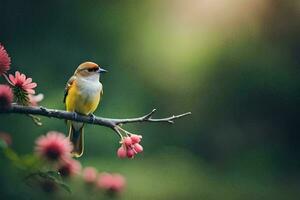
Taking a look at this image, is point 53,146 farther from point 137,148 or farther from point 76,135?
point 76,135

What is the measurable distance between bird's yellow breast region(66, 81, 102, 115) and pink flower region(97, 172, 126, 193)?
0.45m

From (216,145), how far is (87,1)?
180cm

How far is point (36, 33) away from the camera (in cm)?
641

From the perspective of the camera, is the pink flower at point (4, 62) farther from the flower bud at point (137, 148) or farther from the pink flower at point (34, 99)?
the flower bud at point (137, 148)

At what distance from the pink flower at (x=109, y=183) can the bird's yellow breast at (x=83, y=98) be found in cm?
45

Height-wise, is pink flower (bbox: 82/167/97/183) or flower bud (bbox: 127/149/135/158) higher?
pink flower (bbox: 82/167/97/183)

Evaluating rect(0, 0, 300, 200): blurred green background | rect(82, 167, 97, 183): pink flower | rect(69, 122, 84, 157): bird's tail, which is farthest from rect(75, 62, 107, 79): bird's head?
rect(0, 0, 300, 200): blurred green background

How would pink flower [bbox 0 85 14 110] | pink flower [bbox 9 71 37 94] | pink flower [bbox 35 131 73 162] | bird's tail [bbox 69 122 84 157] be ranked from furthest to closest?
bird's tail [bbox 69 122 84 157] → pink flower [bbox 9 71 37 94] → pink flower [bbox 0 85 14 110] → pink flower [bbox 35 131 73 162]

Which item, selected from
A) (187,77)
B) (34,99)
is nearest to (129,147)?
(34,99)

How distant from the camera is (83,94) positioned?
5.99 feet

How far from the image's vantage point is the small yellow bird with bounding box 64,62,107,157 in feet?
5.88

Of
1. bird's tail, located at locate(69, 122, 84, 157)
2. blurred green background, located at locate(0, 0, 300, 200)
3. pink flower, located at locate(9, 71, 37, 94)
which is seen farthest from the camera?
blurred green background, located at locate(0, 0, 300, 200)

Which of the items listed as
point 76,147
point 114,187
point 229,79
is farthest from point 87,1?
point 114,187

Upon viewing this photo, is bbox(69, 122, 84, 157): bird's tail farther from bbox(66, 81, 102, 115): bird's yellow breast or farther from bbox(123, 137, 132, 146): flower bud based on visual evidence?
bbox(123, 137, 132, 146): flower bud
